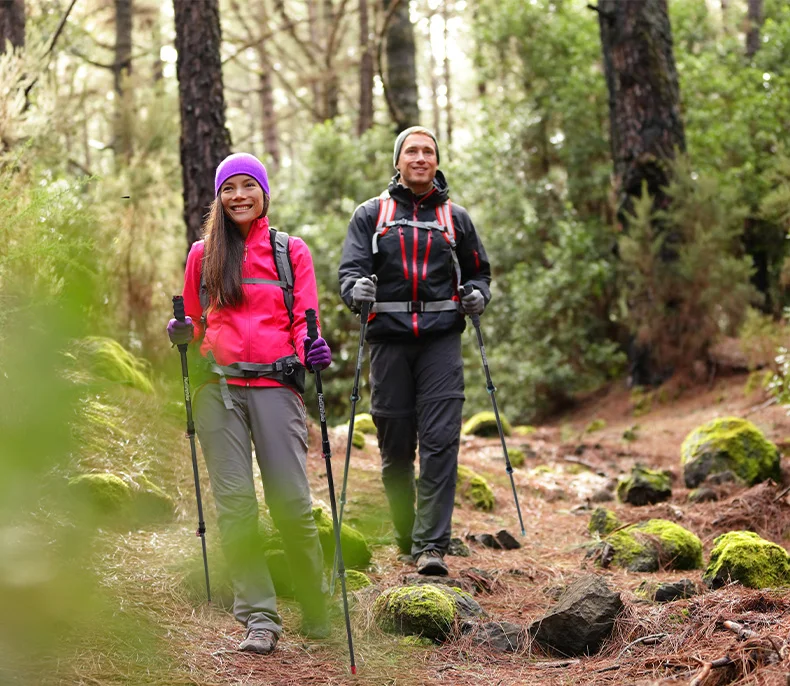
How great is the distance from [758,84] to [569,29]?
3.61m

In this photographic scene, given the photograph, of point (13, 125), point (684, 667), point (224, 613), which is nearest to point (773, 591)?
point (684, 667)

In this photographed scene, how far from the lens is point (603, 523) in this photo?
6332 millimetres

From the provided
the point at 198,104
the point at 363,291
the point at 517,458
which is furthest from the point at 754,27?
the point at 363,291

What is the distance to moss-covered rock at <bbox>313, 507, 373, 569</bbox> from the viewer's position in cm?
512

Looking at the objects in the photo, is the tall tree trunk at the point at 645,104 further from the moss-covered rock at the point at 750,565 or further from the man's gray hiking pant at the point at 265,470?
the man's gray hiking pant at the point at 265,470

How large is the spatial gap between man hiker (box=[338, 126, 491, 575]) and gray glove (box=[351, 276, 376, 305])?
0.13 m

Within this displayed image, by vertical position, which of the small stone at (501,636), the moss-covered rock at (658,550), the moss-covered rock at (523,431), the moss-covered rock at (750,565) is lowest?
the moss-covered rock at (523,431)

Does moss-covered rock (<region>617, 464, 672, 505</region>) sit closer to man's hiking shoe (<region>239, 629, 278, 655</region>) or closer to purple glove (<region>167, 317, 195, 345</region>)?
man's hiking shoe (<region>239, 629, 278, 655</region>)

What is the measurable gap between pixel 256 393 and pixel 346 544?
1426 millimetres

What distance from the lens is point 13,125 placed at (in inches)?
245

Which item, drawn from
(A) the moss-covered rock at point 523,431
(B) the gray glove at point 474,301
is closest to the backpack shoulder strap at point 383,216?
(B) the gray glove at point 474,301

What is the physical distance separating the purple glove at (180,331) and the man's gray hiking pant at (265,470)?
0.24 meters

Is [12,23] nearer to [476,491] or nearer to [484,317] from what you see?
[476,491]

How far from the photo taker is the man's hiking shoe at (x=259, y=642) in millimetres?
3807
